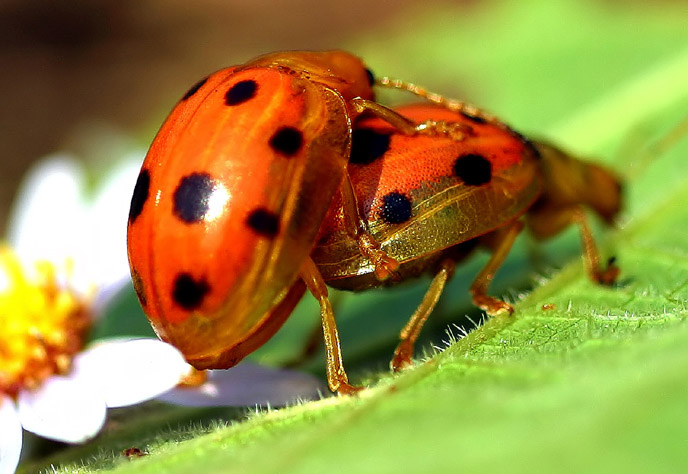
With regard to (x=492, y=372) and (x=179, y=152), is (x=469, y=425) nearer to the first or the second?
(x=492, y=372)

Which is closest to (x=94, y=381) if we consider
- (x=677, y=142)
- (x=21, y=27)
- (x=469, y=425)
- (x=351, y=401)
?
(x=351, y=401)

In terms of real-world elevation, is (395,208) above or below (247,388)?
above

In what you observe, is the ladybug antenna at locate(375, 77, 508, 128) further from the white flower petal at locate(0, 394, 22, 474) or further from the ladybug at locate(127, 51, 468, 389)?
the white flower petal at locate(0, 394, 22, 474)

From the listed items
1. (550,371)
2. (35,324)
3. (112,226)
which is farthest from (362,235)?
(112,226)

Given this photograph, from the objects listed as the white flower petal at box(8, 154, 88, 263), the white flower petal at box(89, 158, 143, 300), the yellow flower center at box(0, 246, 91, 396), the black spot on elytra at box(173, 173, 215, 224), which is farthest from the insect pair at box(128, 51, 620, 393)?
the white flower petal at box(8, 154, 88, 263)

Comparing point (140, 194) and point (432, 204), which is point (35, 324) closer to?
point (140, 194)

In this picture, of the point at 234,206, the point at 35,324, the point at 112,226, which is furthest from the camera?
the point at 112,226
